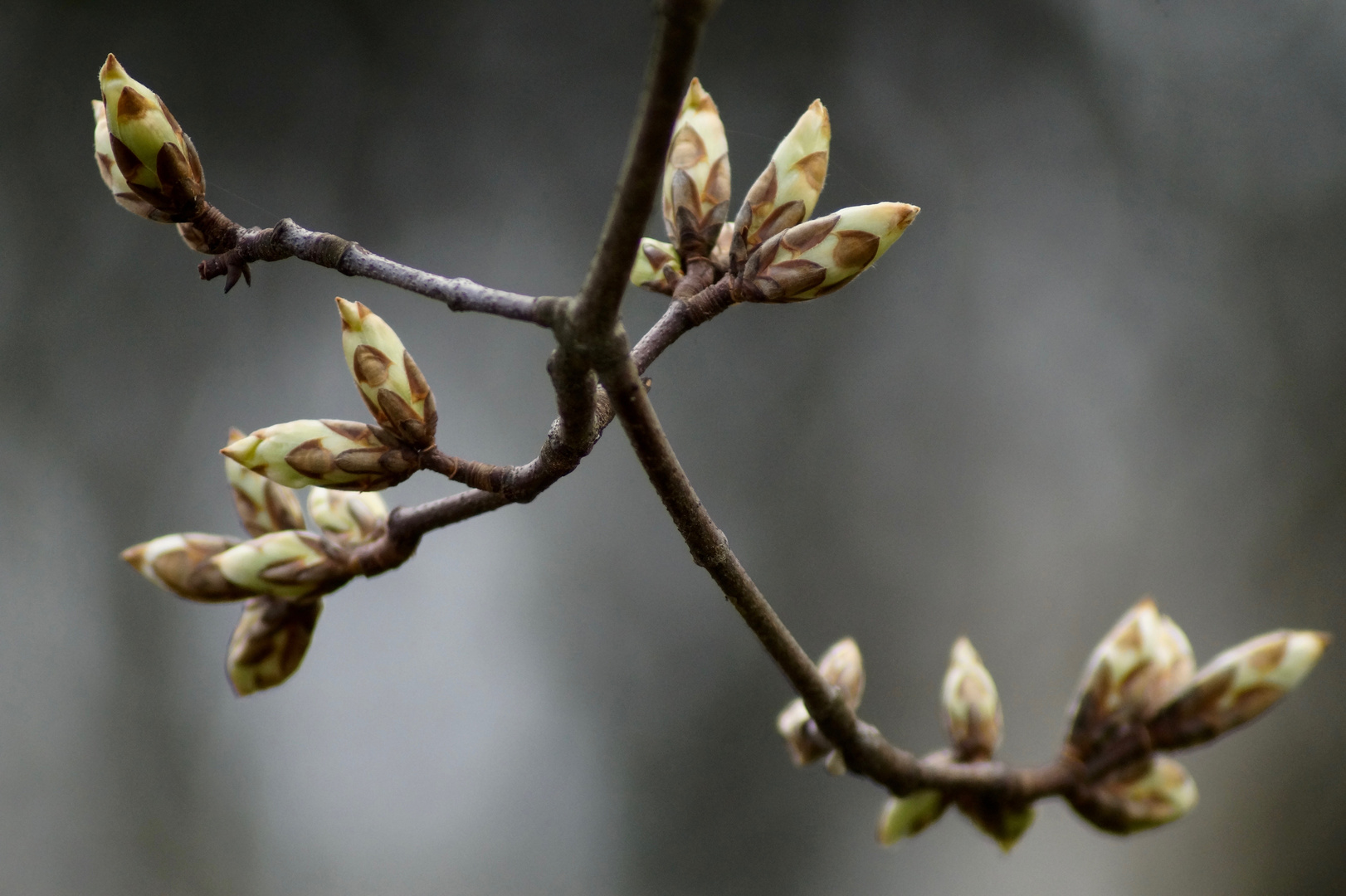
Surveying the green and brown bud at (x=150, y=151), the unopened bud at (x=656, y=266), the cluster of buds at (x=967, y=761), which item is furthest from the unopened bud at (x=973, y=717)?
the green and brown bud at (x=150, y=151)

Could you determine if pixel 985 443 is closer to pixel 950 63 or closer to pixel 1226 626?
pixel 1226 626

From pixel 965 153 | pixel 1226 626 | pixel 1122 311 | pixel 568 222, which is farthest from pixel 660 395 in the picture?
pixel 1226 626

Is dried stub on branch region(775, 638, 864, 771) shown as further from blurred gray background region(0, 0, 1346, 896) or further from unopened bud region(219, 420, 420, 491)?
blurred gray background region(0, 0, 1346, 896)

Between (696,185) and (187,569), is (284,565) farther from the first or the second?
(696,185)

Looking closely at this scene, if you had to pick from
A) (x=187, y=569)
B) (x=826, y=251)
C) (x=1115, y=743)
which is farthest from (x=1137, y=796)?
(x=187, y=569)

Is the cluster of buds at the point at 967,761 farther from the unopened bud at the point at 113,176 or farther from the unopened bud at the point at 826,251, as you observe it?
the unopened bud at the point at 113,176

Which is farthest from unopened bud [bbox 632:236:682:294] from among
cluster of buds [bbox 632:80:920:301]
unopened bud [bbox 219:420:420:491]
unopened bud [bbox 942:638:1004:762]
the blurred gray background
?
the blurred gray background

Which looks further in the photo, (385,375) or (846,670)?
(846,670)

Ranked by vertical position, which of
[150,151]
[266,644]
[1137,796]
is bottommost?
[1137,796]
